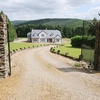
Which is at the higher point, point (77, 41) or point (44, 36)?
point (44, 36)

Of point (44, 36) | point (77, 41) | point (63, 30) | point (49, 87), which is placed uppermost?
point (63, 30)

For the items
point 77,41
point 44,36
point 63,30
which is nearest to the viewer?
point 77,41

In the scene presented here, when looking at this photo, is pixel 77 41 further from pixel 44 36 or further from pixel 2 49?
pixel 2 49

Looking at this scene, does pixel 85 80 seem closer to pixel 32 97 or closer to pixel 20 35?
pixel 32 97

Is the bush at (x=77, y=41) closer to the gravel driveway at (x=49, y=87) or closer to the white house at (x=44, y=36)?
the white house at (x=44, y=36)

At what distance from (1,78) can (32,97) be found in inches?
200

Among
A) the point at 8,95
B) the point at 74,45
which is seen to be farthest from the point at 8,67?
the point at 74,45

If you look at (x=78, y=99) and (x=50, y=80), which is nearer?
(x=78, y=99)

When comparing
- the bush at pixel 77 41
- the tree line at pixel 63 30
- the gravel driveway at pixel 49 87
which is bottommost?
the gravel driveway at pixel 49 87

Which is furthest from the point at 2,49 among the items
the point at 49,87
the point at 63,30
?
the point at 63,30

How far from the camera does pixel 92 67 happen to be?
20703mm

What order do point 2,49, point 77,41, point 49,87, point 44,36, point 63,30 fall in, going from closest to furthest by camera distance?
point 49,87
point 2,49
point 77,41
point 44,36
point 63,30

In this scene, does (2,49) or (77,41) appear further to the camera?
(77,41)

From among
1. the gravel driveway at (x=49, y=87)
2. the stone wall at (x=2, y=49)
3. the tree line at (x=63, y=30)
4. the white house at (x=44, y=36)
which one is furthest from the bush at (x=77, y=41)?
the tree line at (x=63, y=30)
